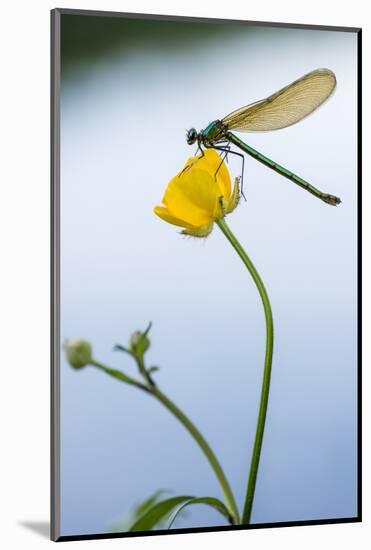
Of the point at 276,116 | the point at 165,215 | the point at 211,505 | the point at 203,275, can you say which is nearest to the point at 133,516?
the point at 211,505

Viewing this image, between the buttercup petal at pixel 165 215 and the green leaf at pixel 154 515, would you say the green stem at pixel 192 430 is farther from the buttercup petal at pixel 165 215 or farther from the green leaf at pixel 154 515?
the buttercup petal at pixel 165 215

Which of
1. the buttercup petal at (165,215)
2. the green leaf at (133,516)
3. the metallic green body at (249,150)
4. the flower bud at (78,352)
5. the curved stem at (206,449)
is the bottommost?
the green leaf at (133,516)

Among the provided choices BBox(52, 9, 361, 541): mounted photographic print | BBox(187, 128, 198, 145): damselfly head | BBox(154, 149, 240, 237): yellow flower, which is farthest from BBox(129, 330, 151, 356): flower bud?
BBox(187, 128, 198, 145): damselfly head

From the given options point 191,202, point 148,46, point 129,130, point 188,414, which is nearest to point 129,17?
point 148,46

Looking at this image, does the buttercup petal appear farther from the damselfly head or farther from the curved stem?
the curved stem

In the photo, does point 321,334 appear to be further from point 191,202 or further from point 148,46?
point 148,46

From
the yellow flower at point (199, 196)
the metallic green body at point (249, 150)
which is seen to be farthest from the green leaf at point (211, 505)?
the metallic green body at point (249, 150)
